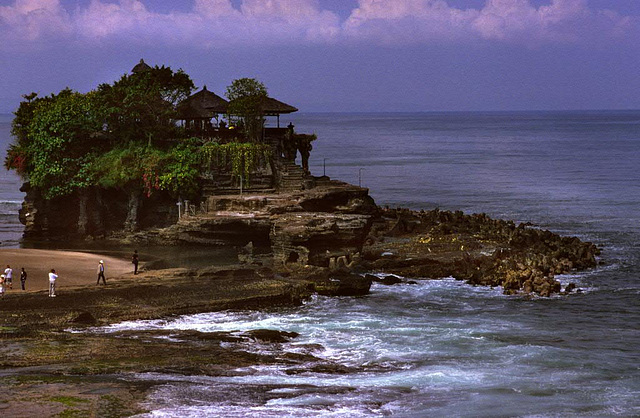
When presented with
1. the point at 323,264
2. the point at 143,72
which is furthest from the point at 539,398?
the point at 143,72

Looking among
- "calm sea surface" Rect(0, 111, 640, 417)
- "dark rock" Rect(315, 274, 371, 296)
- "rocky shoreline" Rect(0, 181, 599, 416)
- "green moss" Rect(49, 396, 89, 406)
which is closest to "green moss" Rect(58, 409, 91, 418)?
"rocky shoreline" Rect(0, 181, 599, 416)

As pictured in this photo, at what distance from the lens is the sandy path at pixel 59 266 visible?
4247 centimetres

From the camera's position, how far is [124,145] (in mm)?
A: 60625

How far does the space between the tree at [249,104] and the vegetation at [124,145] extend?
0.07 metres

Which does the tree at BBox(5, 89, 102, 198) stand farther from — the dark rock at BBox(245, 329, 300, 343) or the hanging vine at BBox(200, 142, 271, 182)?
the dark rock at BBox(245, 329, 300, 343)

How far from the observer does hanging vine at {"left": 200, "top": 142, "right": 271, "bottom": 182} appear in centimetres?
5859

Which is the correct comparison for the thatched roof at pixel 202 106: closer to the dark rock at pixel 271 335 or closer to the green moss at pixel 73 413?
the dark rock at pixel 271 335

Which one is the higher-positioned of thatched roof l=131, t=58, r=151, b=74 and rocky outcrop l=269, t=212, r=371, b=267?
thatched roof l=131, t=58, r=151, b=74

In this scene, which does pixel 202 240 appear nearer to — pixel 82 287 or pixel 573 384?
pixel 82 287

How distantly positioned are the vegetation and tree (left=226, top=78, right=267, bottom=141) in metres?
0.07

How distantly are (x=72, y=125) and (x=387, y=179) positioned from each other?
58.9m

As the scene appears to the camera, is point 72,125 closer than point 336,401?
No

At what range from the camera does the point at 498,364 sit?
3244 cm

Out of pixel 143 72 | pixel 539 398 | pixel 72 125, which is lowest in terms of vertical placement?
pixel 539 398
